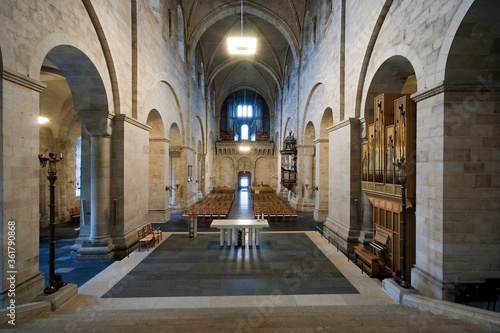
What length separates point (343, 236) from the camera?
842 centimetres

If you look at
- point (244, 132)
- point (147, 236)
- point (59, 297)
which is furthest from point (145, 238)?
point (244, 132)

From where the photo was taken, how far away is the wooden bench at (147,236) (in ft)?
26.5

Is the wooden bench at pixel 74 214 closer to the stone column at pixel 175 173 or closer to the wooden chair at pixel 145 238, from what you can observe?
the stone column at pixel 175 173

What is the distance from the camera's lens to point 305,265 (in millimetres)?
6906

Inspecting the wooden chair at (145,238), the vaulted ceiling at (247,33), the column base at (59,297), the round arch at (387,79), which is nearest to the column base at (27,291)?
the column base at (59,297)

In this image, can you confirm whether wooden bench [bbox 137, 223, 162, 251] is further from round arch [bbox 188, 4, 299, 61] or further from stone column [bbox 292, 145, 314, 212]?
round arch [bbox 188, 4, 299, 61]

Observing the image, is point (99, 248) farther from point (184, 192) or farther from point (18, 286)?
point (184, 192)

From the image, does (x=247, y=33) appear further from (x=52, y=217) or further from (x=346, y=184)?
(x=52, y=217)

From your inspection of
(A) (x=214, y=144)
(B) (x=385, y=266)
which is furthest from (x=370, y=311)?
(A) (x=214, y=144)

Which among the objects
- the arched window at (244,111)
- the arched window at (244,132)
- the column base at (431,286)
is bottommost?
the column base at (431,286)

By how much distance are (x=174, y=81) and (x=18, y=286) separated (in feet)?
35.8

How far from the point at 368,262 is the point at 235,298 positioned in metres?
3.33

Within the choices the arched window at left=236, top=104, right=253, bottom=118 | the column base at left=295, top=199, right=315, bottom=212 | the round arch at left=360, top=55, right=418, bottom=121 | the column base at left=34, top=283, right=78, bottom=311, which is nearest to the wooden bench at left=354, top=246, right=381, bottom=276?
the round arch at left=360, top=55, right=418, bottom=121

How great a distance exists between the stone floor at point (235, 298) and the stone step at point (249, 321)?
0.01 meters
